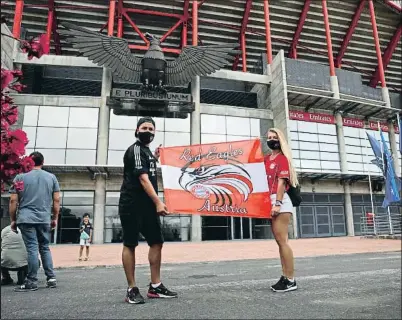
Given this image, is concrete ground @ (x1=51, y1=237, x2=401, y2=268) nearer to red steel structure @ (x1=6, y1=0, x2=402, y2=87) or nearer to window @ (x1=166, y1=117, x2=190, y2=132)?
window @ (x1=166, y1=117, x2=190, y2=132)

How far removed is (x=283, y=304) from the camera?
301 cm

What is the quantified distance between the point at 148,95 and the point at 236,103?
370 inches

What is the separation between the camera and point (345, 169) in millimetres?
26922

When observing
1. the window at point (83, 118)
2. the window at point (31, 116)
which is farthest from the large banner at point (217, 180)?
the window at point (31, 116)

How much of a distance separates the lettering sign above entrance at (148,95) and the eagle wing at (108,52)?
3.17 feet

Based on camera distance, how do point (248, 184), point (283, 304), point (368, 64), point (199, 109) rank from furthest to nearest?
point (368, 64)
point (199, 109)
point (248, 184)
point (283, 304)

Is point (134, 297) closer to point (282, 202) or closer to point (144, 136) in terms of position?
point (144, 136)

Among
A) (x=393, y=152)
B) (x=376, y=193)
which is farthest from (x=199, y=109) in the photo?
(x=393, y=152)

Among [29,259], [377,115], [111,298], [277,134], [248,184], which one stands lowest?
[111,298]

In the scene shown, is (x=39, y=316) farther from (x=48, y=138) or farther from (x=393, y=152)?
(x=393, y=152)

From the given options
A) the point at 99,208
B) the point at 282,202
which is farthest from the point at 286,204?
the point at 99,208

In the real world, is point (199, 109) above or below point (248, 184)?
above

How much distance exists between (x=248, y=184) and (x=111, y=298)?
2231mm

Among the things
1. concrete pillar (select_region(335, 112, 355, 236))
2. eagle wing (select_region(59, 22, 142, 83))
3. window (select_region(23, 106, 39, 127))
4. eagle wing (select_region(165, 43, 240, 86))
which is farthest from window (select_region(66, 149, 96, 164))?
concrete pillar (select_region(335, 112, 355, 236))
